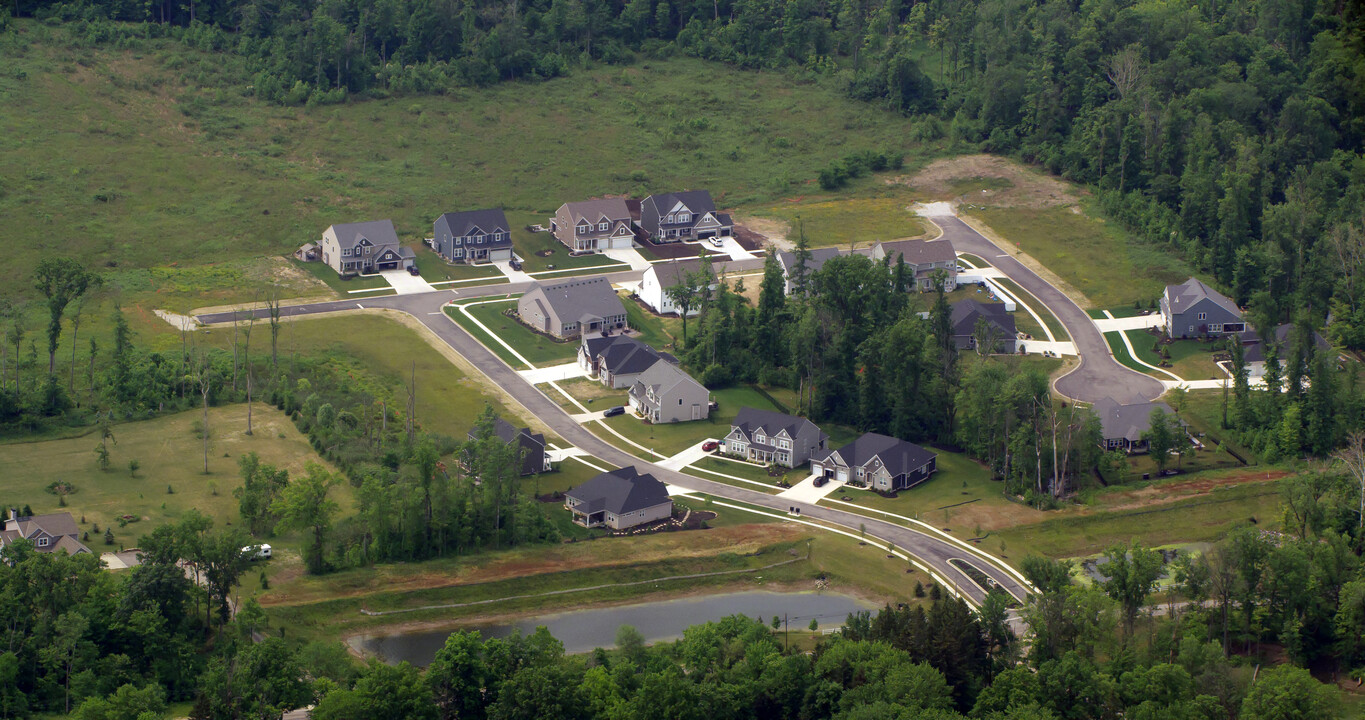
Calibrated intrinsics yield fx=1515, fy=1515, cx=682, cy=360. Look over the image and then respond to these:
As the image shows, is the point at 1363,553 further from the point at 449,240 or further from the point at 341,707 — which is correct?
the point at 449,240

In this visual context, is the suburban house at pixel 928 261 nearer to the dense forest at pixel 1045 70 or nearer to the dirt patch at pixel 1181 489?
the dense forest at pixel 1045 70

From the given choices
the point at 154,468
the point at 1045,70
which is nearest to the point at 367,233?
the point at 154,468

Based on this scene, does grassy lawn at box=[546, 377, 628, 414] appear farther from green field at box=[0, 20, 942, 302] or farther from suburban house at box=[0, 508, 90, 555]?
suburban house at box=[0, 508, 90, 555]

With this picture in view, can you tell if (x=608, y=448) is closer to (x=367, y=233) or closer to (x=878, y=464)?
(x=878, y=464)

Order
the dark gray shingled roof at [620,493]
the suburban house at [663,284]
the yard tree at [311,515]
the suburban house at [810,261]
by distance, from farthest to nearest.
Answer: the suburban house at [810,261] → the suburban house at [663,284] → the dark gray shingled roof at [620,493] → the yard tree at [311,515]

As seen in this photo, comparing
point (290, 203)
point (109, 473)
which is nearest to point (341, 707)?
point (109, 473)

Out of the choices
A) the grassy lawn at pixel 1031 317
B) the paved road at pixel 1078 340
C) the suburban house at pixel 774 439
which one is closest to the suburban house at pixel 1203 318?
the paved road at pixel 1078 340
